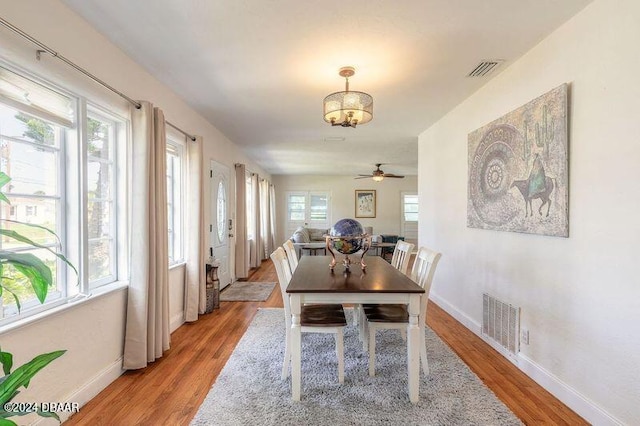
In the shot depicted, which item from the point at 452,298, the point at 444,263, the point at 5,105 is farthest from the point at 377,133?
the point at 5,105

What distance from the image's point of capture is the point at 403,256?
3.26 metres

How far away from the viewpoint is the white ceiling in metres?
1.94

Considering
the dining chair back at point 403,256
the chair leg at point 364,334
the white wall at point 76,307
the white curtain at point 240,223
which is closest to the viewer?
the white wall at point 76,307

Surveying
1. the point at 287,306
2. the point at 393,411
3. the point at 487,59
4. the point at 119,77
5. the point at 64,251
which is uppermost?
the point at 487,59

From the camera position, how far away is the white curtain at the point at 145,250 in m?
2.49

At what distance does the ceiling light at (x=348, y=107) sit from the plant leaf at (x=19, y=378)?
7.39 feet

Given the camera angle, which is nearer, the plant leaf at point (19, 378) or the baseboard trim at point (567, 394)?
the plant leaf at point (19, 378)

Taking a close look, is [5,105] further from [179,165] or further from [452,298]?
[452,298]

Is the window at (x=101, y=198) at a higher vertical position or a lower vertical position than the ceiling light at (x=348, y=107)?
lower

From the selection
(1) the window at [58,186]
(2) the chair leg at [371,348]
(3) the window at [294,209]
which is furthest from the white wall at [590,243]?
(3) the window at [294,209]

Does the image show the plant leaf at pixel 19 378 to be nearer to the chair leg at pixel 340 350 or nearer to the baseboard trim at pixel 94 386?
the baseboard trim at pixel 94 386

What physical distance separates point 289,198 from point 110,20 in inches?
309

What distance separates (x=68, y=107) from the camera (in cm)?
206

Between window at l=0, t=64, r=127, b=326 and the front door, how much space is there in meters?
2.08
